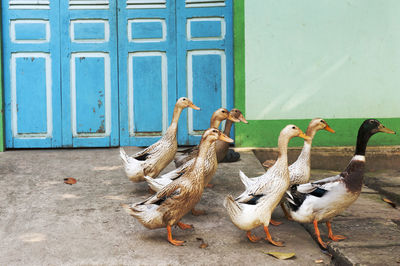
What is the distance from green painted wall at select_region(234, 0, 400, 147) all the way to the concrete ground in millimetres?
1424

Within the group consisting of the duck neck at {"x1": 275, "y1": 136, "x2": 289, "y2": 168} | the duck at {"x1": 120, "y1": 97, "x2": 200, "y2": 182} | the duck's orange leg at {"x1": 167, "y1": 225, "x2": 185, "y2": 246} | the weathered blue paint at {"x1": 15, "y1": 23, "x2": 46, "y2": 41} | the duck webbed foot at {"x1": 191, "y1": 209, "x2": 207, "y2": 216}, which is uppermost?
the weathered blue paint at {"x1": 15, "y1": 23, "x2": 46, "y2": 41}

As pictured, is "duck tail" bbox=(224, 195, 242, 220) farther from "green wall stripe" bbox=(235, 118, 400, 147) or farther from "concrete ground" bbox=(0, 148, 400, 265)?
"green wall stripe" bbox=(235, 118, 400, 147)

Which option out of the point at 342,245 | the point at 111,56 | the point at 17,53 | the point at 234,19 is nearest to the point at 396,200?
the point at 342,245

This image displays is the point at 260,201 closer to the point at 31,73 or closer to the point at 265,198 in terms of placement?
the point at 265,198

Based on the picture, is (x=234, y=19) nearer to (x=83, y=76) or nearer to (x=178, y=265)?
(x=83, y=76)

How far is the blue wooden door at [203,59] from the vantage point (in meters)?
6.15

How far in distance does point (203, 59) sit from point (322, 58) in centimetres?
162

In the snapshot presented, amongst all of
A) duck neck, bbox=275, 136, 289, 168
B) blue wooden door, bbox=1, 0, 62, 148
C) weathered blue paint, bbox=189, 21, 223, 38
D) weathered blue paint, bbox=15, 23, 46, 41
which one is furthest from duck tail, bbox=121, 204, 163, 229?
weathered blue paint, bbox=15, 23, 46, 41

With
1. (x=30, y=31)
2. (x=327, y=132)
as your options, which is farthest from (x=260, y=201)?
(x=30, y=31)

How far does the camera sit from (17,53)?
20.3 feet

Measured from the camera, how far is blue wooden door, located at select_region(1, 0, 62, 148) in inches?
242

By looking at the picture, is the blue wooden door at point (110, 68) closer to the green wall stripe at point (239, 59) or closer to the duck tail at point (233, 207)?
the green wall stripe at point (239, 59)

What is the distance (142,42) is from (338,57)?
106 inches

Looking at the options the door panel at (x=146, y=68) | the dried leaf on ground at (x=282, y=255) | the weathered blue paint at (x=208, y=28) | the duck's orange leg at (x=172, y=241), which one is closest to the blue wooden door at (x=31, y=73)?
the door panel at (x=146, y=68)
